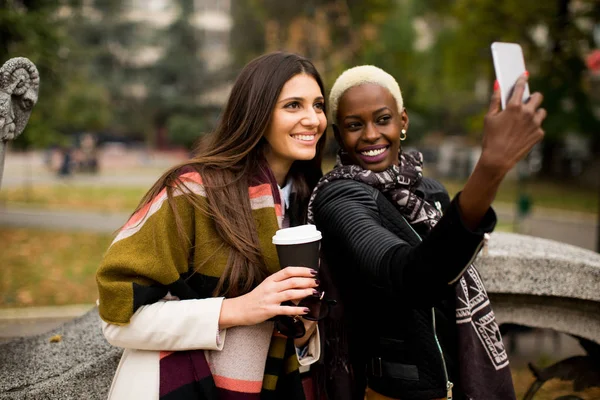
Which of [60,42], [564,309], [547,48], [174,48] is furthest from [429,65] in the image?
[564,309]

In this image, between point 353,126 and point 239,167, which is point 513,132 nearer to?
point 353,126

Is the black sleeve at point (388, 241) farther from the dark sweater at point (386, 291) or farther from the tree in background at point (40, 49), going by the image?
the tree in background at point (40, 49)

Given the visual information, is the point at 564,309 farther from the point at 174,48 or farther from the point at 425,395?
the point at 174,48

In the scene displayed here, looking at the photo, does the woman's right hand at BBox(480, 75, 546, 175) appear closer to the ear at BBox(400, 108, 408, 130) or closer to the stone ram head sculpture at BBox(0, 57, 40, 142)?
the ear at BBox(400, 108, 408, 130)

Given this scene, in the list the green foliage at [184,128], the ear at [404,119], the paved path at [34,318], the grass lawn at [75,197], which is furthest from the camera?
the green foliage at [184,128]

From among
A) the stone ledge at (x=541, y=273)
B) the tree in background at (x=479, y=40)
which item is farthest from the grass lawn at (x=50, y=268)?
the tree in background at (x=479, y=40)

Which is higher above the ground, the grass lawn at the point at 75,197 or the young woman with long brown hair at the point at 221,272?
the young woman with long brown hair at the point at 221,272

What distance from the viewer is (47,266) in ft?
28.0

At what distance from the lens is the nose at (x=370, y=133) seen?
7.14ft

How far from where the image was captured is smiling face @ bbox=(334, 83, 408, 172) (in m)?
2.19

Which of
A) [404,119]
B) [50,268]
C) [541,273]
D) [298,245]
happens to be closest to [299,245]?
[298,245]

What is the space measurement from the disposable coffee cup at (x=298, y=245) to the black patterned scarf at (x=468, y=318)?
35cm

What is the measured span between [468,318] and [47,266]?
794 centimetres

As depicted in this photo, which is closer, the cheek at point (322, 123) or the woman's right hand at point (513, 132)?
the woman's right hand at point (513, 132)
